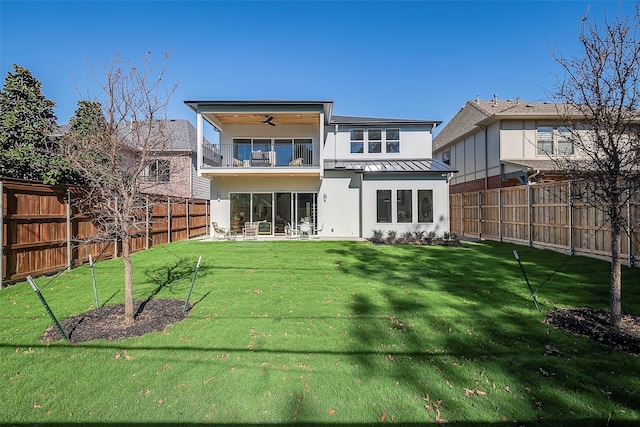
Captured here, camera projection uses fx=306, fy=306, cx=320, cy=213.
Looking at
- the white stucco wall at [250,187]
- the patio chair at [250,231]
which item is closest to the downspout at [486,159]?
the white stucco wall at [250,187]

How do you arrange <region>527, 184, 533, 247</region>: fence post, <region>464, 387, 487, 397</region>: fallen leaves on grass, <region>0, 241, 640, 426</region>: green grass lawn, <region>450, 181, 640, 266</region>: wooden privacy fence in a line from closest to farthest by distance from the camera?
<region>0, 241, 640, 426</region>: green grass lawn < <region>464, 387, 487, 397</region>: fallen leaves on grass < <region>450, 181, 640, 266</region>: wooden privacy fence < <region>527, 184, 533, 247</region>: fence post

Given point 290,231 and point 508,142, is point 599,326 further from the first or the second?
point 508,142

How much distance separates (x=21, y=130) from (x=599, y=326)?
13.9 meters

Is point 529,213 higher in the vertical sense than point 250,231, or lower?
higher

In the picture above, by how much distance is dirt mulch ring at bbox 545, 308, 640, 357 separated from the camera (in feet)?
13.5

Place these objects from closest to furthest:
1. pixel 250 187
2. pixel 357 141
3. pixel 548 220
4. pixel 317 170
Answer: pixel 548 220 → pixel 317 170 → pixel 250 187 → pixel 357 141

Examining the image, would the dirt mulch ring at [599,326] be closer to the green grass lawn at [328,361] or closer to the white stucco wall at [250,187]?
the green grass lawn at [328,361]

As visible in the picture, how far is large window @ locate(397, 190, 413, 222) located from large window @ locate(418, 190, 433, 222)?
1.63 ft

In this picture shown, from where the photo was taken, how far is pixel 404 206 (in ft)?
50.5

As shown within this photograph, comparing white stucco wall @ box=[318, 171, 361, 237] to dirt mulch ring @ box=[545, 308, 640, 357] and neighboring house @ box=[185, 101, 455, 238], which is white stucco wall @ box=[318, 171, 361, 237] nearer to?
neighboring house @ box=[185, 101, 455, 238]

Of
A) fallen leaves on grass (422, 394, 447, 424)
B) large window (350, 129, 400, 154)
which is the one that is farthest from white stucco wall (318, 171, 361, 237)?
fallen leaves on grass (422, 394, 447, 424)

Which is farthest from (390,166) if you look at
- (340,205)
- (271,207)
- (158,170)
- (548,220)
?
(158,170)

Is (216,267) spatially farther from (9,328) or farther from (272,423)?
(272,423)

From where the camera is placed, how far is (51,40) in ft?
35.6
